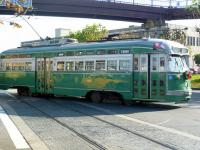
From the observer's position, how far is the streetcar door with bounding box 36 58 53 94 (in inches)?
985

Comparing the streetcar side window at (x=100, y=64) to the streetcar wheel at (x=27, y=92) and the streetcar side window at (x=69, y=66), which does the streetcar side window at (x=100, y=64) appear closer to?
the streetcar side window at (x=69, y=66)

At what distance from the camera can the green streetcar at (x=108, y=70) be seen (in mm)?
18922

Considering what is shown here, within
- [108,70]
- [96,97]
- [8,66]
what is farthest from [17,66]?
[108,70]

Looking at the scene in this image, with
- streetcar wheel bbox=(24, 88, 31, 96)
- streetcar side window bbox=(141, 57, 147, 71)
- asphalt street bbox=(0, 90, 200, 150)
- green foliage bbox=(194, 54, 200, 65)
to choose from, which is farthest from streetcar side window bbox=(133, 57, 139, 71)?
green foliage bbox=(194, 54, 200, 65)

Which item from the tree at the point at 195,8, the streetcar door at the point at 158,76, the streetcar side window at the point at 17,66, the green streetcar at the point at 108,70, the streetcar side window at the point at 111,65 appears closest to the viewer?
the streetcar door at the point at 158,76

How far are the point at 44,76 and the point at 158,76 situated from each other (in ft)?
27.8

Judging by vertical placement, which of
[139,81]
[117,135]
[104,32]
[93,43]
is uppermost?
[104,32]

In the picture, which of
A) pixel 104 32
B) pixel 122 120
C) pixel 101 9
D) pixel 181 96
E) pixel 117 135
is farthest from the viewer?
pixel 104 32

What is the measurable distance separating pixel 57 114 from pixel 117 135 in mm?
5589

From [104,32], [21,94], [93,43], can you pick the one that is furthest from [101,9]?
[93,43]

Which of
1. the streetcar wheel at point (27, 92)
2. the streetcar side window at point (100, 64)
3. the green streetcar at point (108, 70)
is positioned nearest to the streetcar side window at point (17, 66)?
the green streetcar at point (108, 70)

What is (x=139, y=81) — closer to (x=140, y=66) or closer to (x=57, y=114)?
(x=140, y=66)

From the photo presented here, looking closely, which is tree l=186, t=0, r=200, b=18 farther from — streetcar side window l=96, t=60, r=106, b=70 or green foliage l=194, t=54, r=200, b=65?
green foliage l=194, t=54, r=200, b=65

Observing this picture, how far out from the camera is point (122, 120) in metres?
15.0
